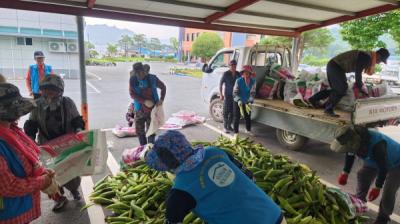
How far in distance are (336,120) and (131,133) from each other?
488 cm

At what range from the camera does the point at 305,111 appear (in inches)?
234

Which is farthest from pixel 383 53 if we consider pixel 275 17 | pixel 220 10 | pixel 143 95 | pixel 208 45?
pixel 208 45

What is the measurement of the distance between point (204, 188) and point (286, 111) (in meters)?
4.93

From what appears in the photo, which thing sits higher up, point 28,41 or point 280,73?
point 28,41

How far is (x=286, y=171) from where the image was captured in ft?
12.5

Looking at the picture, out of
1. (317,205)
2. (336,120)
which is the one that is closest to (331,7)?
(336,120)

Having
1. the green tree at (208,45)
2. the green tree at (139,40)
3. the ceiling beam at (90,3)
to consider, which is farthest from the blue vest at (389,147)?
the green tree at (139,40)

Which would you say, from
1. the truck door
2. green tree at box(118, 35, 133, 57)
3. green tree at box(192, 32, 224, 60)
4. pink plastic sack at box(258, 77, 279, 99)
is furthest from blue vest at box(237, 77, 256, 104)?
green tree at box(118, 35, 133, 57)

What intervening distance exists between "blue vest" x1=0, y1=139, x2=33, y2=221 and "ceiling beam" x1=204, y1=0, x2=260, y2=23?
503 centimetres

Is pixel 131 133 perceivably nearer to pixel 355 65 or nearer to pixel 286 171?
pixel 286 171

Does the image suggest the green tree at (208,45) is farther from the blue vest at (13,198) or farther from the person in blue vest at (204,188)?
the person in blue vest at (204,188)

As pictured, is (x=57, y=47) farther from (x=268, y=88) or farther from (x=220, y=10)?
(x=268, y=88)

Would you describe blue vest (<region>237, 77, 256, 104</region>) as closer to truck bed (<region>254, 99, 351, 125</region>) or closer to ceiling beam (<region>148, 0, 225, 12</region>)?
truck bed (<region>254, 99, 351, 125</region>)

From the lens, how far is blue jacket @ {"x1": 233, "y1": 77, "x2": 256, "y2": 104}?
7.03 meters
